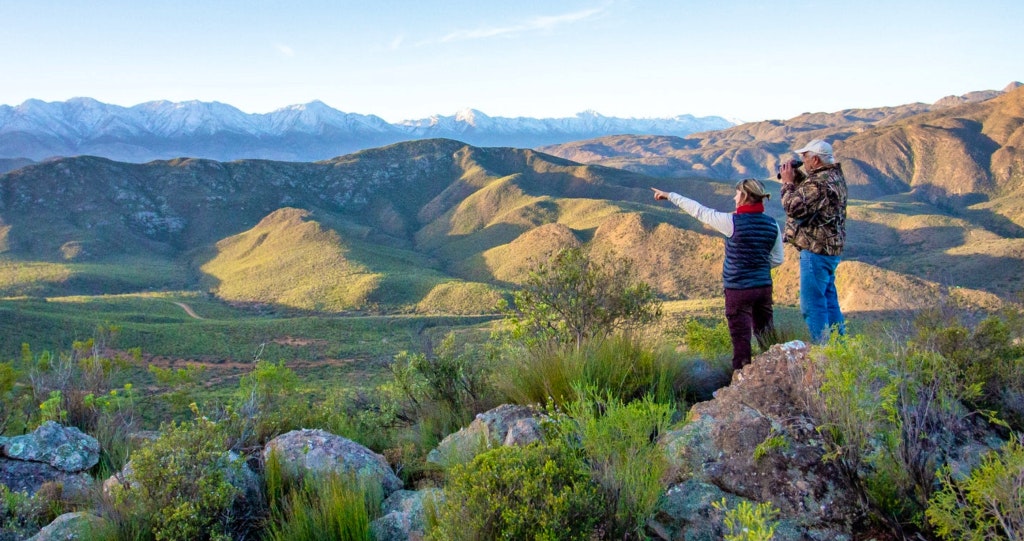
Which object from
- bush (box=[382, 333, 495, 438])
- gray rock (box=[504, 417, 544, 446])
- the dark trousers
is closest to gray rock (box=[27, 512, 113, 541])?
gray rock (box=[504, 417, 544, 446])

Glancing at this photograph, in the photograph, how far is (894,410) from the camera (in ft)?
8.92

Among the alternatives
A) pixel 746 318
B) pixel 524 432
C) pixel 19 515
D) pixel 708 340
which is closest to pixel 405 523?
pixel 524 432

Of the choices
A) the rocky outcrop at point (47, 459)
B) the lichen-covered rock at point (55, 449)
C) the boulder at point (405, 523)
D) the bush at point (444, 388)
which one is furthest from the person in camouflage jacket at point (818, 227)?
the lichen-covered rock at point (55, 449)

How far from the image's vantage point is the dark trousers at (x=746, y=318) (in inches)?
193

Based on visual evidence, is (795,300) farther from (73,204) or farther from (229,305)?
(73,204)

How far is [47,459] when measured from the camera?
4.78 m

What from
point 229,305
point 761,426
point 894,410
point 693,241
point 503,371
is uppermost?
point 894,410

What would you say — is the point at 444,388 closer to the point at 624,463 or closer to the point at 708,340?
the point at 708,340

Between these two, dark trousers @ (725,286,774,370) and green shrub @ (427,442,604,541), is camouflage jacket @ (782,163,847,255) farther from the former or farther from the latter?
green shrub @ (427,442,604,541)

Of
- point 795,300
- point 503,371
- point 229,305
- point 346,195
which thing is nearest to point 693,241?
point 795,300

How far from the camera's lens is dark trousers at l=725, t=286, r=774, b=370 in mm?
4895

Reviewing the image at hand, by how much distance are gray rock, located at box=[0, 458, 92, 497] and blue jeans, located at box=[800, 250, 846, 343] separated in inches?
247

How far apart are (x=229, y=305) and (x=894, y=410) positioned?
56.3 metres

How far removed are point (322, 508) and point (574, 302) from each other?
406 centimetres
